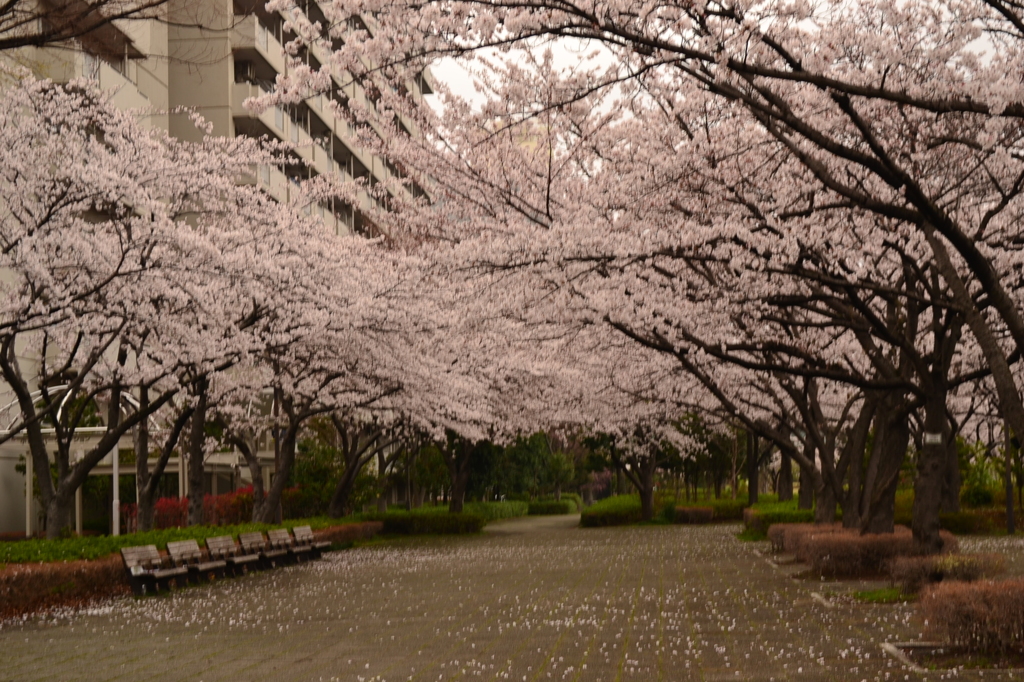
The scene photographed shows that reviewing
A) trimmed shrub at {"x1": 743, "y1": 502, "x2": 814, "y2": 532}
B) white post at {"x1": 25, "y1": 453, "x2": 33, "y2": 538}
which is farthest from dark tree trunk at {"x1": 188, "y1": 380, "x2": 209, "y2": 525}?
trimmed shrub at {"x1": 743, "y1": 502, "x2": 814, "y2": 532}

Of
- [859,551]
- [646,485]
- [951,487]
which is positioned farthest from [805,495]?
[859,551]

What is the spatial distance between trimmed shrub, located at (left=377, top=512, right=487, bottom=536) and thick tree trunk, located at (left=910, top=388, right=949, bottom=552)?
20.7 m

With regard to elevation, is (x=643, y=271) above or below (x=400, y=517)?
above

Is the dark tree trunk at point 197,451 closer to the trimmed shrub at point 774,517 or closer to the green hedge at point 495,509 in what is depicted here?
the trimmed shrub at point 774,517

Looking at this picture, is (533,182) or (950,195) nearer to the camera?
(950,195)

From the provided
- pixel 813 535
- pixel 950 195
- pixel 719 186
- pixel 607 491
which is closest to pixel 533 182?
pixel 719 186

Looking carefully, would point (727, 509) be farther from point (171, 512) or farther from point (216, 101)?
point (216, 101)

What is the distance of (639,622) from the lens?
10617 mm

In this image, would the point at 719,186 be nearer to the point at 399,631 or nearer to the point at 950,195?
the point at 950,195

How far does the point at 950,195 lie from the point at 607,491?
230ft

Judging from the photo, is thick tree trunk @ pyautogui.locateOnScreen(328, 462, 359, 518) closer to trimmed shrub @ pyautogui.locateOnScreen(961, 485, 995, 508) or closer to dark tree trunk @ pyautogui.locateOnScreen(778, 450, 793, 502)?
dark tree trunk @ pyautogui.locateOnScreen(778, 450, 793, 502)

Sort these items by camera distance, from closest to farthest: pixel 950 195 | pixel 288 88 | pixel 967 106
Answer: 1. pixel 967 106
2. pixel 288 88
3. pixel 950 195

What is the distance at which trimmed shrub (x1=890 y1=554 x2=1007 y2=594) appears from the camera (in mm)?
9789

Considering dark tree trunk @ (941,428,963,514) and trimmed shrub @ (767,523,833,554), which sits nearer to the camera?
trimmed shrub @ (767,523,833,554)
